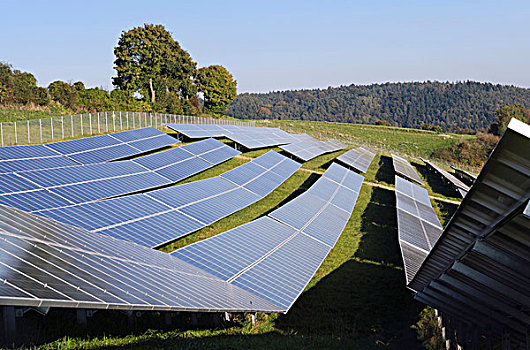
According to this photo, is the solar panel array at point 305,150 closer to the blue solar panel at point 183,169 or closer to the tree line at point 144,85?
the blue solar panel at point 183,169

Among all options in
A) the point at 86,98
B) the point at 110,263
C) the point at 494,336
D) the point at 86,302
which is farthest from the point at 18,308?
the point at 86,98

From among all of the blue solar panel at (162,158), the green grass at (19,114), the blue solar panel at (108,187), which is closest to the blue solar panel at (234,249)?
the blue solar panel at (108,187)

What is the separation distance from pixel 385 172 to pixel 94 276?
39.7 metres

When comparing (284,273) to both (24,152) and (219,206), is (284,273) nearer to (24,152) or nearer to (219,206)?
(219,206)

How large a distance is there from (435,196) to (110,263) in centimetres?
3178

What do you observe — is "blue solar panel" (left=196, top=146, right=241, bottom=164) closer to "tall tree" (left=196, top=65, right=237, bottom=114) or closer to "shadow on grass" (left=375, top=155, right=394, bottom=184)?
"shadow on grass" (left=375, top=155, right=394, bottom=184)

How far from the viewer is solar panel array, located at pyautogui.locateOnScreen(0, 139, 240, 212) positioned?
1603cm

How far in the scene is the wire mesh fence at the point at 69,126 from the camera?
30203mm

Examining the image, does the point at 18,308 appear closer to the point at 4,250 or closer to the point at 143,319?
the point at 4,250

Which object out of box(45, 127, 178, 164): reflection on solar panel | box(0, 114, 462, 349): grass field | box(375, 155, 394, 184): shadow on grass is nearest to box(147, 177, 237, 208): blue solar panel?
box(0, 114, 462, 349): grass field

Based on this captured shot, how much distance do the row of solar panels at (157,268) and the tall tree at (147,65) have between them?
57222 millimetres

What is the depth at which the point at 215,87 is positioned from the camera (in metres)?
93.3

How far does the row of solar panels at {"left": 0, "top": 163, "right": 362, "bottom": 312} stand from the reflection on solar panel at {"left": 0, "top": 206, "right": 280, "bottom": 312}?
15 millimetres

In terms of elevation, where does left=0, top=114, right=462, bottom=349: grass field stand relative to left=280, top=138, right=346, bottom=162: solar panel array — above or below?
below
